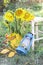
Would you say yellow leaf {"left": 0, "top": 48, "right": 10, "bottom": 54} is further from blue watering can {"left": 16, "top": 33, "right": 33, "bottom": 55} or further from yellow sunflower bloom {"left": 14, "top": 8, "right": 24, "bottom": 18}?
yellow sunflower bloom {"left": 14, "top": 8, "right": 24, "bottom": 18}

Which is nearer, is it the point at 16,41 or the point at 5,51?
the point at 5,51

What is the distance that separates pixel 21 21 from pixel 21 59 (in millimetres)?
516

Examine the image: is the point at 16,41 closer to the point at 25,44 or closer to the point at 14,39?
the point at 14,39

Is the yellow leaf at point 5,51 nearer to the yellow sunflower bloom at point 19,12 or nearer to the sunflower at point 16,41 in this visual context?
the sunflower at point 16,41

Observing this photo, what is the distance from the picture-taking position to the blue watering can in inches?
91.5

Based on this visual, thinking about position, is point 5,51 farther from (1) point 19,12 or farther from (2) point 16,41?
(1) point 19,12

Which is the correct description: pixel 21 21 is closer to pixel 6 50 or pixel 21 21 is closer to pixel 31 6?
pixel 6 50

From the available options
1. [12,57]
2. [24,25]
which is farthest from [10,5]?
[12,57]

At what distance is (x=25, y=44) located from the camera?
2396mm

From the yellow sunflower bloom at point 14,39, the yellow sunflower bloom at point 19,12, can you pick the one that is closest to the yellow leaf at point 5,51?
the yellow sunflower bloom at point 14,39

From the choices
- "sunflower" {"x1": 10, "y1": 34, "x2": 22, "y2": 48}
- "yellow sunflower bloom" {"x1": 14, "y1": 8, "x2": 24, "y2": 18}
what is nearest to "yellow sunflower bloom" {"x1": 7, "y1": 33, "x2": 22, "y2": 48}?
"sunflower" {"x1": 10, "y1": 34, "x2": 22, "y2": 48}

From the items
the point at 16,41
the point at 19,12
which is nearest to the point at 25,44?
the point at 16,41

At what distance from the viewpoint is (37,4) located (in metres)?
4.82

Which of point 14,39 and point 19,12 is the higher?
point 19,12
